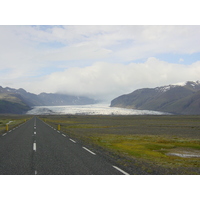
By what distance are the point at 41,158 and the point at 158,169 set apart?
6471mm

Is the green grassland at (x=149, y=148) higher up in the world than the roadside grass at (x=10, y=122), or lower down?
higher up

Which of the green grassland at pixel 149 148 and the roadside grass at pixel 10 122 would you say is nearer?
the green grassland at pixel 149 148

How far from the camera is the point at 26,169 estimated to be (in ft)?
33.0

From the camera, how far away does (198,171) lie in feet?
36.5

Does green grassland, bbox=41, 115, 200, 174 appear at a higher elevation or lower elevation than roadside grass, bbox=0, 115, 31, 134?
higher

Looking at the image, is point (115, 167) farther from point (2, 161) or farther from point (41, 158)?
point (2, 161)

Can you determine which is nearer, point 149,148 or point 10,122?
point 149,148

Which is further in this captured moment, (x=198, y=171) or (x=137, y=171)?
(x=198, y=171)

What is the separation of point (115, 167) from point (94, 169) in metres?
1.14

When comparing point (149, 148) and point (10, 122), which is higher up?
point (149, 148)

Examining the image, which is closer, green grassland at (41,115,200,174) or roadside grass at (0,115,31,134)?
green grassland at (41,115,200,174)
